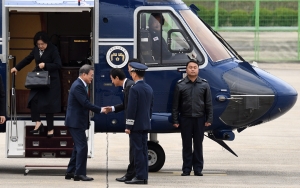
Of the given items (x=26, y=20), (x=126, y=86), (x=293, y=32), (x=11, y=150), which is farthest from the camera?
(x=293, y=32)

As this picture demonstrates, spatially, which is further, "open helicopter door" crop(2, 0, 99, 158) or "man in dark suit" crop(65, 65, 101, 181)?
"open helicopter door" crop(2, 0, 99, 158)

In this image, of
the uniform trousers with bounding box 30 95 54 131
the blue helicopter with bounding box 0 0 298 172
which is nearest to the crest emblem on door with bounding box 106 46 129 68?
the blue helicopter with bounding box 0 0 298 172

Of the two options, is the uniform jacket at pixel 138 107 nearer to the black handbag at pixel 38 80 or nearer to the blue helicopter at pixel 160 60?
the blue helicopter at pixel 160 60

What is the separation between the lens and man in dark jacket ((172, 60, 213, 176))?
1267cm

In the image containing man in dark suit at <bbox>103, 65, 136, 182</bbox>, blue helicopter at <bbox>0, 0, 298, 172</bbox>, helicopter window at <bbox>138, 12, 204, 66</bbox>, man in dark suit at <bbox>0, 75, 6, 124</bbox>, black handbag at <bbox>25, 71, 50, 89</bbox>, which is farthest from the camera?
helicopter window at <bbox>138, 12, 204, 66</bbox>

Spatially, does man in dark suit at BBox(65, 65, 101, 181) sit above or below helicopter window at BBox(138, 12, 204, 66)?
below

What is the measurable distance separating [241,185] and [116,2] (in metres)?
3.19

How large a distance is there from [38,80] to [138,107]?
169 cm

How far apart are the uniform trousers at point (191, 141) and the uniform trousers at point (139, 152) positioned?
108cm

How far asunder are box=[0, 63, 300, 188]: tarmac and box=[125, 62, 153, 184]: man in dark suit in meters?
0.34

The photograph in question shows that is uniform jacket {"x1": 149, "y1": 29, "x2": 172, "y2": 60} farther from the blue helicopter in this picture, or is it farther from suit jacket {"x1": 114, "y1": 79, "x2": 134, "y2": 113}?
suit jacket {"x1": 114, "y1": 79, "x2": 134, "y2": 113}

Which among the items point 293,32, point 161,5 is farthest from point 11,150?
point 293,32

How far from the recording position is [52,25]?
13781 mm

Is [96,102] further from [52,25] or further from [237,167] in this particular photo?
[237,167]
